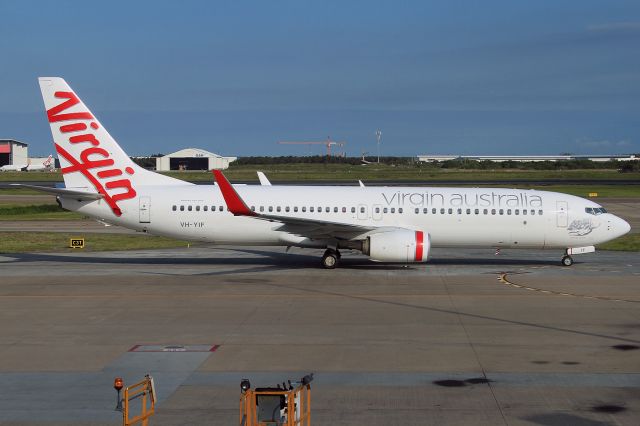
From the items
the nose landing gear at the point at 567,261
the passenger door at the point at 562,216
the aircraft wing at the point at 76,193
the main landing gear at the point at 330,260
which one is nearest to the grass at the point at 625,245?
the nose landing gear at the point at 567,261

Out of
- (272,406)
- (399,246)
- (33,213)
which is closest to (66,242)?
(399,246)

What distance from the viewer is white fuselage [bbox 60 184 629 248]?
31.4 m

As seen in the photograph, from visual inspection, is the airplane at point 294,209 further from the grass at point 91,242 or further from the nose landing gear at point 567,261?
the grass at point 91,242

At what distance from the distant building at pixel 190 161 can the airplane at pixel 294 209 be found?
13417 centimetres

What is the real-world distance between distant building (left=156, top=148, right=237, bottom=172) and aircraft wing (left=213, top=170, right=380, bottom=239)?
136 m

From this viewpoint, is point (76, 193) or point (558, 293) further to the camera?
point (76, 193)

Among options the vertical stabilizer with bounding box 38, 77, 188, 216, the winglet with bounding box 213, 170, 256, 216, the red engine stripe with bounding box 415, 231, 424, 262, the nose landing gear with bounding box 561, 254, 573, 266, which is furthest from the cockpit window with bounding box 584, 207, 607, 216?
the vertical stabilizer with bounding box 38, 77, 188, 216

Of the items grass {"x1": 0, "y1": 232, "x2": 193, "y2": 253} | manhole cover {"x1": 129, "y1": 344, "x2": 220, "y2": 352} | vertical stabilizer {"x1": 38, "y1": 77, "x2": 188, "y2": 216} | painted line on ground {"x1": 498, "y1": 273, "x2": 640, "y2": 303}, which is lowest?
manhole cover {"x1": 129, "y1": 344, "x2": 220, "y2": 352}

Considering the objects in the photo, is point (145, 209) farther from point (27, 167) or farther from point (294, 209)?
point (27, 167)

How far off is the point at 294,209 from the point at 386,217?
3.77 meters

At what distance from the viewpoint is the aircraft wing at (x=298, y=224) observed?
92.8 ft

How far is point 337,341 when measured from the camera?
59.2ft

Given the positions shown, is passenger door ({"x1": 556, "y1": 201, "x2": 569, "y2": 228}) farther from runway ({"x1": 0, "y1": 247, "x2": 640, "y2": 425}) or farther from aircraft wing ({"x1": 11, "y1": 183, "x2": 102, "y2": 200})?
aircraft wing ({"x1": 11, "y1": 183, "x2": 102, "y2": 200})

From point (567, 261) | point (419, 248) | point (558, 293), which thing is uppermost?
point (419, 248)
